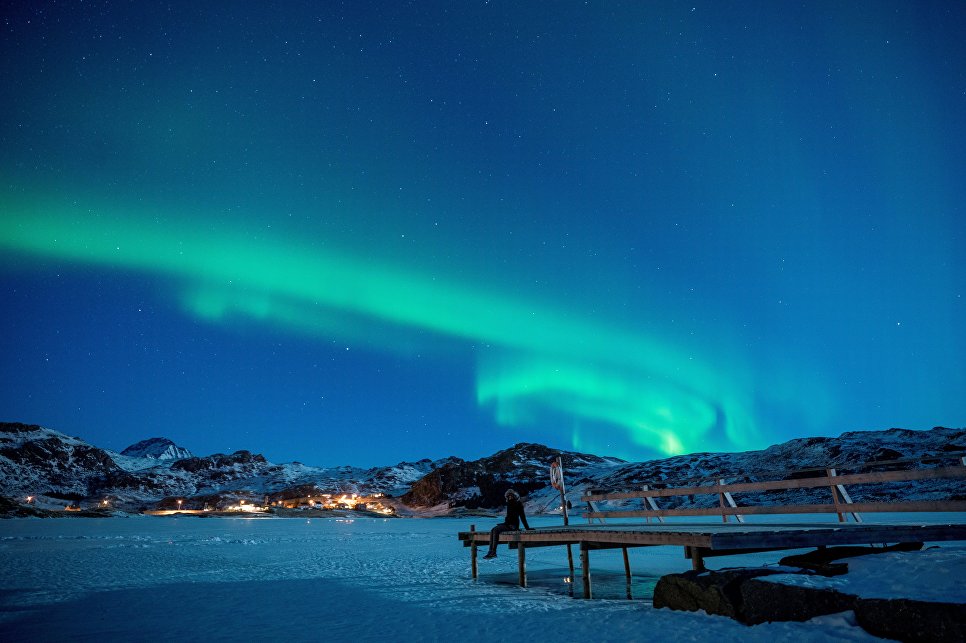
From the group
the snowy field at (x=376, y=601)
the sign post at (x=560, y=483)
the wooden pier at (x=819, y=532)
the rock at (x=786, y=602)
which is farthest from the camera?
the sign post at (x=560, y=483)

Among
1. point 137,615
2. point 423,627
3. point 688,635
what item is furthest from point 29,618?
point 688,635

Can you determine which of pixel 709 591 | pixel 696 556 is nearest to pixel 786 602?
pixel 709 591

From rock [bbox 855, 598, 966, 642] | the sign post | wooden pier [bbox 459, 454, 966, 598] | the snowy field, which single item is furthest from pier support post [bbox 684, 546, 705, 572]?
the sign post

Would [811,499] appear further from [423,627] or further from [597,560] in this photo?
[423,627]

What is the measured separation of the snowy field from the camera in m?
9.82

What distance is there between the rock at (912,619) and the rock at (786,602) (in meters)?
0.39

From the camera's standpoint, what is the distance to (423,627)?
13.4 m

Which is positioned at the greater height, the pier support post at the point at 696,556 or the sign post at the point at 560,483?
the sign post at the point at 560,483

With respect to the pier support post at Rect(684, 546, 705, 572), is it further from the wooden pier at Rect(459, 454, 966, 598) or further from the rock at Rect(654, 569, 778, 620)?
the rock at Rect(654, 569, 778, 620)

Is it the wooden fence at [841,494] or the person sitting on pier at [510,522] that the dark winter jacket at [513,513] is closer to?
the person sitting on pier at [510,522]

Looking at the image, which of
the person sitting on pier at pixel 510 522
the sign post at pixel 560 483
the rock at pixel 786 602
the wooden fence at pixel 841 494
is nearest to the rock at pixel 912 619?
the rock at pixel 786 602

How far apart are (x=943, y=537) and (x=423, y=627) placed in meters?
10.9

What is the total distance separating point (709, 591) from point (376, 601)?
9.91m

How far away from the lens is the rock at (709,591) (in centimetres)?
1098
